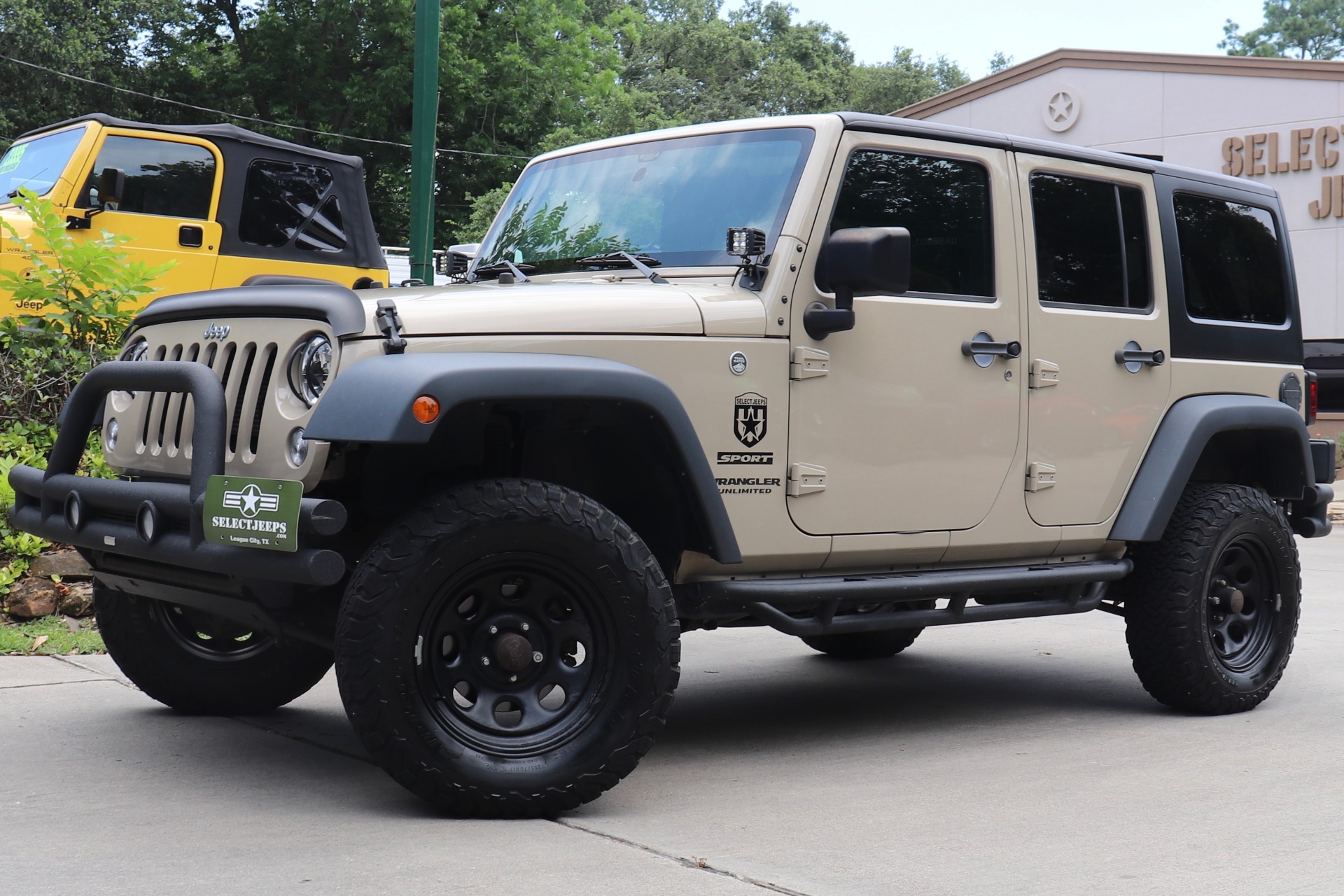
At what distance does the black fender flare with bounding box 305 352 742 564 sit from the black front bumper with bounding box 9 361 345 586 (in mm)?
254

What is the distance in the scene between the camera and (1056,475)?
5457mm

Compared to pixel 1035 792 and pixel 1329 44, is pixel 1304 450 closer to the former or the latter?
pixel 1035 792

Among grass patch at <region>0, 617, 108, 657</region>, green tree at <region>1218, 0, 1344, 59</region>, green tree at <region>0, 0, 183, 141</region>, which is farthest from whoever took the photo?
green tree at <region>1218, 0, 1344, 59</region>

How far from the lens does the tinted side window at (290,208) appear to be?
11.6 m

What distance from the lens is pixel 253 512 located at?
149 inches

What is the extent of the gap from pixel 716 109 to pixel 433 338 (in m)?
44.7

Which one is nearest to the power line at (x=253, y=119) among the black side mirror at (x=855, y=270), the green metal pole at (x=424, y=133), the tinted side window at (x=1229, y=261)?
the green metal pole at (x=424, y=133)

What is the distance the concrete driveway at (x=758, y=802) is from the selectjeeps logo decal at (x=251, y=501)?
857 millimetres

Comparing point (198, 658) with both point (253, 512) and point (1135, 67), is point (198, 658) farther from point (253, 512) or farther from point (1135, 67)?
point (1135, 67)

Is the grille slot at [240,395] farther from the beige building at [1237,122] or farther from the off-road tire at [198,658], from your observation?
the beige building at [1237,122]

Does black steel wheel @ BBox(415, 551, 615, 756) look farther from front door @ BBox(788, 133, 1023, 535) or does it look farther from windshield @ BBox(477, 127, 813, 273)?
windshield @ BBox(477, 127, 813, 273)

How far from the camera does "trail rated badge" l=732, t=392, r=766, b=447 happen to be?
14.9 feet

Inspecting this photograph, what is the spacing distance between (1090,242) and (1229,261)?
0.97 m

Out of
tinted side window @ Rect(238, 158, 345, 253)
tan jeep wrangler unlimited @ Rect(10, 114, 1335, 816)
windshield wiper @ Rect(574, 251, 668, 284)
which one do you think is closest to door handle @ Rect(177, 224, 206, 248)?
tinted side window @ Rect(238, 158, 345, 253)
